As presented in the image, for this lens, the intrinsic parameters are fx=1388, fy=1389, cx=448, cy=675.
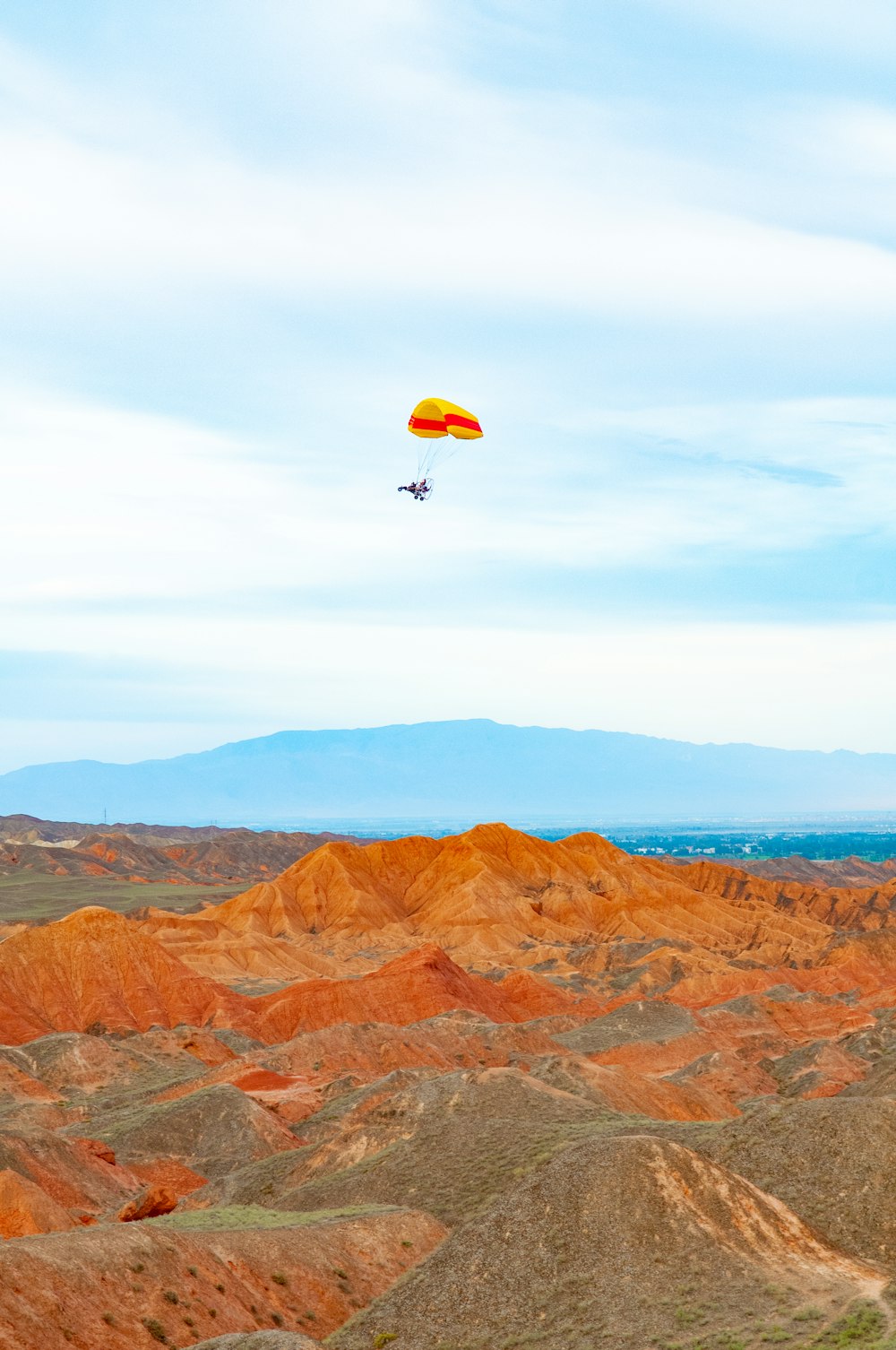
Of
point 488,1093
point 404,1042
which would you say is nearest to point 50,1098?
point 404,1042

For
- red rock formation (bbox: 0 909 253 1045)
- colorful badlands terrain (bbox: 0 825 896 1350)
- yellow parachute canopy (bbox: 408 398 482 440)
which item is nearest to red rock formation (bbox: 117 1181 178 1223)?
colorful badlands terrain (bbox: 0 825 896 1350)

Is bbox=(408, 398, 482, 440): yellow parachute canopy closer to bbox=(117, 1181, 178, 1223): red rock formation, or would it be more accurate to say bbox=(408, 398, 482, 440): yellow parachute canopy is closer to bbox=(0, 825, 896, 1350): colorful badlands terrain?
bbox=(0, 825, 896, 1350): colorful badlands terrain

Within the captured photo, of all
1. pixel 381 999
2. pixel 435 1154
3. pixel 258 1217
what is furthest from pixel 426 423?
pixel 381 999

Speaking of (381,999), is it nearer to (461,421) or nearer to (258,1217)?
(461,421)

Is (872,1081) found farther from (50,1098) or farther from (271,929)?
(271,929)

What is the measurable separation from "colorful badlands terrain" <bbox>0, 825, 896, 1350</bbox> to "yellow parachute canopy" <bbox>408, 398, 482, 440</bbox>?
3286 centimetres

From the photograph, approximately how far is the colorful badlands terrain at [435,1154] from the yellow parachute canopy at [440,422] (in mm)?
32863

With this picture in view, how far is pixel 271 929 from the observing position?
543 ft

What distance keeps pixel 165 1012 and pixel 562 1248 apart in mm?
68898

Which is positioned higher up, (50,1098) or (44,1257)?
(44,1257)

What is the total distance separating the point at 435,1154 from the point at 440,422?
38200mm

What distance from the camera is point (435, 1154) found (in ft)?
175

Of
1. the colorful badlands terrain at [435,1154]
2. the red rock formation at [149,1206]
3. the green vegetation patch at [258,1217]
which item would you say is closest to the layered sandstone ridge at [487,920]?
the colorful badlands terrain at [435,1154]

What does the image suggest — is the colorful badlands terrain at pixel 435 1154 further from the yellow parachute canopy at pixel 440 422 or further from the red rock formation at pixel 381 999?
the yellow parachute canopy at pixel 440 422
